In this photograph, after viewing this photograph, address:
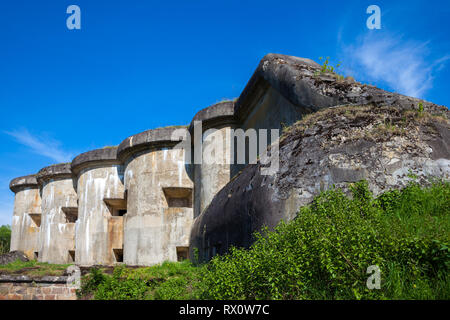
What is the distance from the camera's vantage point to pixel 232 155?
964cm

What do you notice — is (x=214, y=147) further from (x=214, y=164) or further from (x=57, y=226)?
(x=57, y=226)

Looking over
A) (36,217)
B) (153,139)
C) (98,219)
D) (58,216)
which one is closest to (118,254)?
(98,219)

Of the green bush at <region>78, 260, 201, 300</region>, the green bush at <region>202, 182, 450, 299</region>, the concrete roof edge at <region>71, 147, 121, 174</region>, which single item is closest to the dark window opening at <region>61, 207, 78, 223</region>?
the concrete roof edge at <region>71, 147, 121, 174</region>

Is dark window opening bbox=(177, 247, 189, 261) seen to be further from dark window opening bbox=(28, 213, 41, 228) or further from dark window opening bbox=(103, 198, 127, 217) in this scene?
dark window opening bbox=(28, 213, 41, 228)

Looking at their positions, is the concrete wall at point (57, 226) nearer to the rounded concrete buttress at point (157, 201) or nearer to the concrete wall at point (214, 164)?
the rounded concrete buttress at point (157, 201)

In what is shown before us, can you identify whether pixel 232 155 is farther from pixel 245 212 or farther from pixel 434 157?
pixel 434 157

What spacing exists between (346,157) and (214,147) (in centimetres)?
572

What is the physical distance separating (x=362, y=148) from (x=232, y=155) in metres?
5.37

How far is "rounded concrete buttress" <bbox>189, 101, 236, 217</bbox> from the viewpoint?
31.5 feet

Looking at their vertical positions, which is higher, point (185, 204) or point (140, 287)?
point (185, 204)

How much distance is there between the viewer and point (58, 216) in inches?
623
